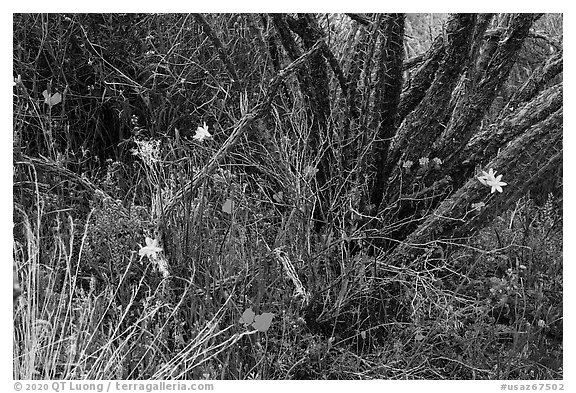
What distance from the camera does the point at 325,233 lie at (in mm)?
2814

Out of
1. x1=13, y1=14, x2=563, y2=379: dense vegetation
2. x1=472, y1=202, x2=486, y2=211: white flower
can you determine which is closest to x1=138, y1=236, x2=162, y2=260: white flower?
x1=13, y1=14, x2=563, y2=379: dense vegetation

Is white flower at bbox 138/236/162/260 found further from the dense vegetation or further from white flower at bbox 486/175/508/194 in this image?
white flower at bbox 486/175/508/194

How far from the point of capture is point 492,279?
2697mm

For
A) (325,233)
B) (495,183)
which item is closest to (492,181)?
(495,183)

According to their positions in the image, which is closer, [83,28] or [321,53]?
[321,53]

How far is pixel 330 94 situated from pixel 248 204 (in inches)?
22.0

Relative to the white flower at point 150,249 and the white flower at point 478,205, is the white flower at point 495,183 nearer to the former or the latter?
the white flower at point 478,205

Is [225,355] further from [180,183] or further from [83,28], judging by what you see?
[83,28]

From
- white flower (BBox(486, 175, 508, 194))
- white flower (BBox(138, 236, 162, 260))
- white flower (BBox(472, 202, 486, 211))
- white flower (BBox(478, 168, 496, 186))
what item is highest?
white flower (BBox(478, 168, 496, 186))

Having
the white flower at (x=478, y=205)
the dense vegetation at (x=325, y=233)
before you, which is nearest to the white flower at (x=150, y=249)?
the dense vegetation at (x=325, y=233)

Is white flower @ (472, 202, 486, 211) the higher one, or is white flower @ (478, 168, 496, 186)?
white flower @ (478, 168, 496, 186)

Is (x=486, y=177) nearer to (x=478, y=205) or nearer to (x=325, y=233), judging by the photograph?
(x=478, y=205)

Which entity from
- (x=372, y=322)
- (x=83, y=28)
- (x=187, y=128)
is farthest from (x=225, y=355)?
(x=83, y=28)

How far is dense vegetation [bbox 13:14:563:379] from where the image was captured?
8.07ft
